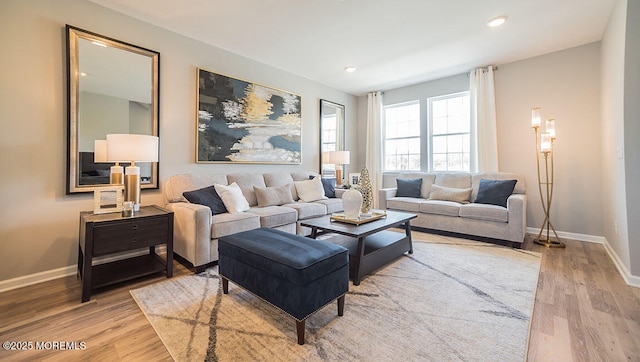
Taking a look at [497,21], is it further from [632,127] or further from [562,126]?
[562,126]

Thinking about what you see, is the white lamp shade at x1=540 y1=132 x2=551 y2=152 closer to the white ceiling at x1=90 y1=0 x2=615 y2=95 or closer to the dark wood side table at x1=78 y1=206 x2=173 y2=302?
the white ceiling at x1=90 y1=0 x2=615 y2=95

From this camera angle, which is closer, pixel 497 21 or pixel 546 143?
pixel 497 21

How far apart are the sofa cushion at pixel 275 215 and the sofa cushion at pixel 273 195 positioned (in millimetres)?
135

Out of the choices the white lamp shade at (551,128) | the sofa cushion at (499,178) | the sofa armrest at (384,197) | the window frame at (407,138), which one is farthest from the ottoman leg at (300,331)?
the window frame at (407,138)

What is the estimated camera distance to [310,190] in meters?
4.07

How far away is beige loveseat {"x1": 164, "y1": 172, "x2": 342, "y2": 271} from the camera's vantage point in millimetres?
2498

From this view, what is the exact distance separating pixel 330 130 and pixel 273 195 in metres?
2.27

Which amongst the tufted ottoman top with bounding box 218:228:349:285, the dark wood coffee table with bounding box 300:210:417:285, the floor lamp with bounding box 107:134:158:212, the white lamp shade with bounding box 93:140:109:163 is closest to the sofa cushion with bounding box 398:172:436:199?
the dark wood coffee table with bounding box 300:210:417:285

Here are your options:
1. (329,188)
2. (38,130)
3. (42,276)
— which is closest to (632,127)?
(329,188)

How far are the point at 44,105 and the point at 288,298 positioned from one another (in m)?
2.76

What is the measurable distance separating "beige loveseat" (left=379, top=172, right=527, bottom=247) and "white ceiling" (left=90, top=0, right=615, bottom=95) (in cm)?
182

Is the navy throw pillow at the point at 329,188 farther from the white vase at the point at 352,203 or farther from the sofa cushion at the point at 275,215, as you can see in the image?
the white vase at the point at 352,203

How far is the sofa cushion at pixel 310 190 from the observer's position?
4027mm

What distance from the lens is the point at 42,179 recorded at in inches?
92.4
